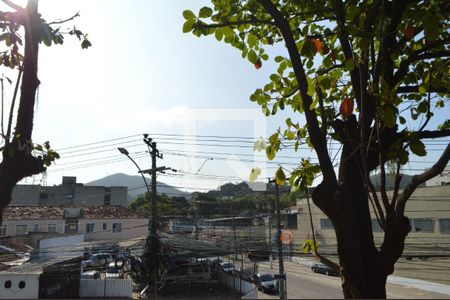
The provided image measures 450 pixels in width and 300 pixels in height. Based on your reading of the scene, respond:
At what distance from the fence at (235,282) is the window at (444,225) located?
39.3ft

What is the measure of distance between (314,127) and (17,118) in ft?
6.98

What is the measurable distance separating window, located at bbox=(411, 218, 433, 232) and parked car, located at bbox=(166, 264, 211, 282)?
13.1 meters

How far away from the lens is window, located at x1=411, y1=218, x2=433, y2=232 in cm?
2336

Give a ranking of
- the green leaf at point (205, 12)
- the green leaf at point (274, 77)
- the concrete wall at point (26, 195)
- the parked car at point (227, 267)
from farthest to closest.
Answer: the concrete wall at point (26, 195) < the parked car at point (227, 267) < the green leaf at point (274, 77) < the green leaf at point (205, 12)

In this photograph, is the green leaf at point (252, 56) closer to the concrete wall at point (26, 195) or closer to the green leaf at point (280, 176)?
the green leaf at point (280, 176)

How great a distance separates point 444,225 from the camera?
73.9 feet

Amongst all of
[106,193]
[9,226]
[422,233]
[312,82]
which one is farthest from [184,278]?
[106,193]

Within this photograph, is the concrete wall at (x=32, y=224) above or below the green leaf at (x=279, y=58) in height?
below

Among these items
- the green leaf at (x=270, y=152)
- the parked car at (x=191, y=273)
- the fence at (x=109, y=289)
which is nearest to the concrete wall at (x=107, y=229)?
the fence at (x=109, y=289)

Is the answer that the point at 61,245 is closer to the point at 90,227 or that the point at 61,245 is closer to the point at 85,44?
the point at 90,227

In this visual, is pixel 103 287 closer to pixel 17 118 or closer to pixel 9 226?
pixel 9 226

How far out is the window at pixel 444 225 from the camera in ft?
72.9

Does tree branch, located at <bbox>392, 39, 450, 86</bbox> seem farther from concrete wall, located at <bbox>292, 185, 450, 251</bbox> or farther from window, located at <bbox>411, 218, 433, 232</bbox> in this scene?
window, located at <bbox>411, 218, 433, 232</bbox>

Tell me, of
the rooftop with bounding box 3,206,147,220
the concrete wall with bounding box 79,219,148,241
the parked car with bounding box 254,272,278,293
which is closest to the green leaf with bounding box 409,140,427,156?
the parked car with bounding box 254,272,278,293
